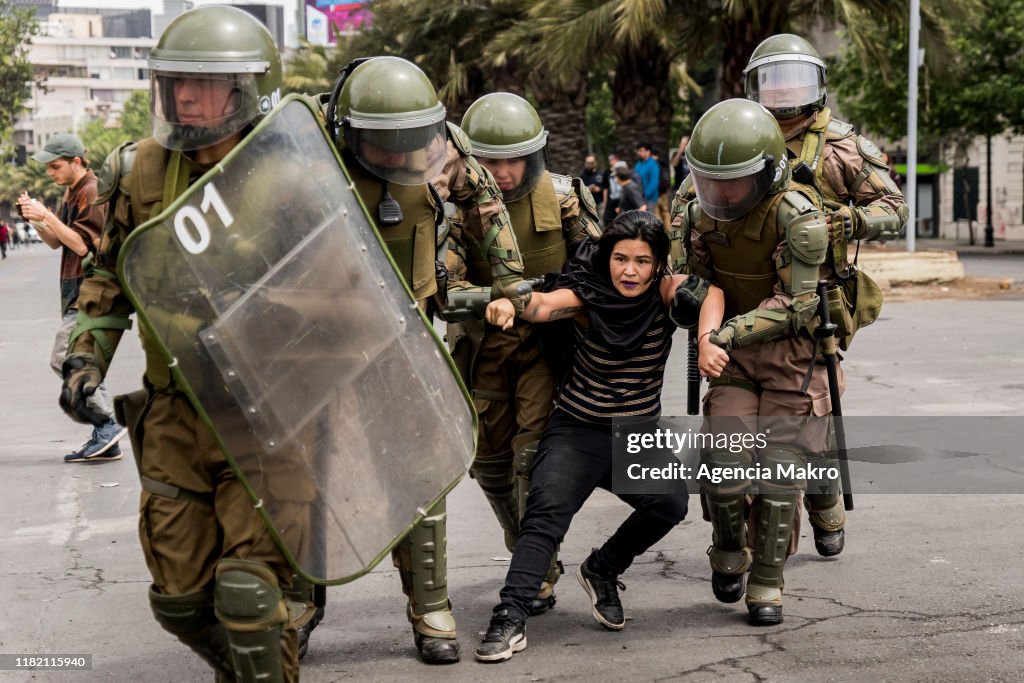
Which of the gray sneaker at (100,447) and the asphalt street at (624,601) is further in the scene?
the gray sneaker at (100,447)

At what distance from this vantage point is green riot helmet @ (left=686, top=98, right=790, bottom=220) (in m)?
4.56

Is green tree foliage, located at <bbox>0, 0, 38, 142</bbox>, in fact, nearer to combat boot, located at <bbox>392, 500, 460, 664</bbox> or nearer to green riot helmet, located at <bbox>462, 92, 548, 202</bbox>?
green riot helmet, located at <bbox>462, 92, 548, 202</bbox>

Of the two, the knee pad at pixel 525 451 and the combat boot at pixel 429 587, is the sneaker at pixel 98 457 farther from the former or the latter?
the combat boot at pixel 429 587

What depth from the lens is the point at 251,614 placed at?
3361mm

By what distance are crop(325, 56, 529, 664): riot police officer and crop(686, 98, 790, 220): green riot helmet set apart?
26.7 inches

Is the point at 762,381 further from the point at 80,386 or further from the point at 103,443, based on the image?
the point at 103,443

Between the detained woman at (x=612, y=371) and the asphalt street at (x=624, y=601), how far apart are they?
0.35 metres

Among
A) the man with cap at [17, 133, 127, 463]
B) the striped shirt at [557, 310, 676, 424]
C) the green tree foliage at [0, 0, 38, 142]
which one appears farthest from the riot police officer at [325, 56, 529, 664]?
the green tree foliage at [0, 0, 38, 142]

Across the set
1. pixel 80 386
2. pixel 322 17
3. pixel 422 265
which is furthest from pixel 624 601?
pixel 322 17

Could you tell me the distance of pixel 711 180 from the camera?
4.62 m

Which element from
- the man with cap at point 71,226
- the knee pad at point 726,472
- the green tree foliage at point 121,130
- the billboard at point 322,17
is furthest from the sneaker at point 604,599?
the green tree foliage at point 121,130

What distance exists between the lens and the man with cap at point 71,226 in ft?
23.2

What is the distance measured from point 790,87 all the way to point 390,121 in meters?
2.05

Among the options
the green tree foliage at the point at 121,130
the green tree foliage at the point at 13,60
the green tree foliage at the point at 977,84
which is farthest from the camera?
the green tree foliage at the point at 121,130
